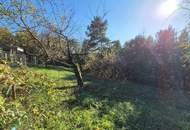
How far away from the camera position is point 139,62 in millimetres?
20625

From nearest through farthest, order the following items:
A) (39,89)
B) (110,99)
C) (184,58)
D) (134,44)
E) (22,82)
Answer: (22,82), (39,89), (110,99), (184,58), (134,44)

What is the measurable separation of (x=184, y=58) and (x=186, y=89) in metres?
2.14

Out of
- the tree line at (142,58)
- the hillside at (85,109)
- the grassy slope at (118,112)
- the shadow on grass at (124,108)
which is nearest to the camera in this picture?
the hillside at (85,109)

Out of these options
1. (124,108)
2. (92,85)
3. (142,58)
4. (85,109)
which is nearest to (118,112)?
(124,108)

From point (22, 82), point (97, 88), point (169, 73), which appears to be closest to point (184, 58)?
point (169, 73)

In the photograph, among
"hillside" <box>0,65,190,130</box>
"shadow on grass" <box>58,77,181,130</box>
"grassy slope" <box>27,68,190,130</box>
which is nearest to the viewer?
"hillside" <box>0,65,190,130</box>

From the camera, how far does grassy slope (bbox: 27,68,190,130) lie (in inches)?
373

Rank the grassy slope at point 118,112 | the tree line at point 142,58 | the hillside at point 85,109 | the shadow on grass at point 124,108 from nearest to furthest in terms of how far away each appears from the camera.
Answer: the hillside at point 85,109 < the grassy slope at point 118,112 < the shadow on grass at point 124,108 < the tree line at point 142,58

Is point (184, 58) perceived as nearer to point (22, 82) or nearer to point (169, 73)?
point (169, 73)

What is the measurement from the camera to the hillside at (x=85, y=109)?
21.3 feet

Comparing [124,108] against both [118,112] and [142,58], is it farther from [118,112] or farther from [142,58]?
[142,58]

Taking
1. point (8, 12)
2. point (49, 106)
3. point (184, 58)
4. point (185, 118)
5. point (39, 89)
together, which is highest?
point (8, 12)

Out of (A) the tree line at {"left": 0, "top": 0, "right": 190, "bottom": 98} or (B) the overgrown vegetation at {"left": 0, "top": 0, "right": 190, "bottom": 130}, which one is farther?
(A) the tree line at {"left": 0, "top": 0, "right": 190, "bottom": 98}

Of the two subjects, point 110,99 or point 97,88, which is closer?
point 110,99
